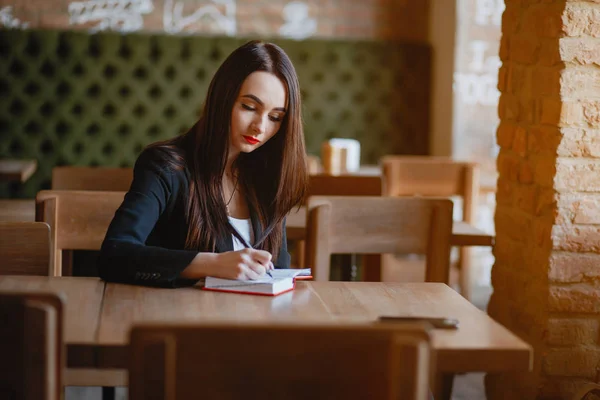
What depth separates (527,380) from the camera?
2.32 m

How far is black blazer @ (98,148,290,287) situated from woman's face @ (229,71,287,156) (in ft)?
0.59

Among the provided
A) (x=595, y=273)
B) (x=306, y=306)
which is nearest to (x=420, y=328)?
(x=306, y=306)

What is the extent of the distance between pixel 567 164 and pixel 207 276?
1.00 m

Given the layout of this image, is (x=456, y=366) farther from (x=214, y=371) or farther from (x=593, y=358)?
(x=593, y=358)

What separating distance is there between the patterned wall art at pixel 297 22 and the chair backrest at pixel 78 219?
312 cm

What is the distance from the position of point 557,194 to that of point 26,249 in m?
1.33

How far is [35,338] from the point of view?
48.2 inches

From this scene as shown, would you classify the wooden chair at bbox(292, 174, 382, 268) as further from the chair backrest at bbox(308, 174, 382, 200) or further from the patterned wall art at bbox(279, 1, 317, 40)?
the patterned wall art at bbox(279, 1, 317, 40)

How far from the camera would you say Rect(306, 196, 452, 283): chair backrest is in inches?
94.2

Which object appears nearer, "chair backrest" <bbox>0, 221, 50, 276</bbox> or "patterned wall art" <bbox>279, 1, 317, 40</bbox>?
"chair backrest" <bbox>0, 221, 50, 276</bbox>

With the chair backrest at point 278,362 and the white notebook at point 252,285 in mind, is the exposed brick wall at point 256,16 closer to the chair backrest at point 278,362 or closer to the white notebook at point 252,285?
the white notebook at point 252,285

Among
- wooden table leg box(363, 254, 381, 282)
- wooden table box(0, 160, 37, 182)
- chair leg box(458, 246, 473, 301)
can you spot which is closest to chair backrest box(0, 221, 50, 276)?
wooden table leg box(363, 254, 381, 282)

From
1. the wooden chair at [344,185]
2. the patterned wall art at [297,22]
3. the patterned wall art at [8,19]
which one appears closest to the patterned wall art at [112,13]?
the patterned wall art at [8,19]

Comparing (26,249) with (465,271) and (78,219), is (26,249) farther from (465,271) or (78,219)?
(465,271)
